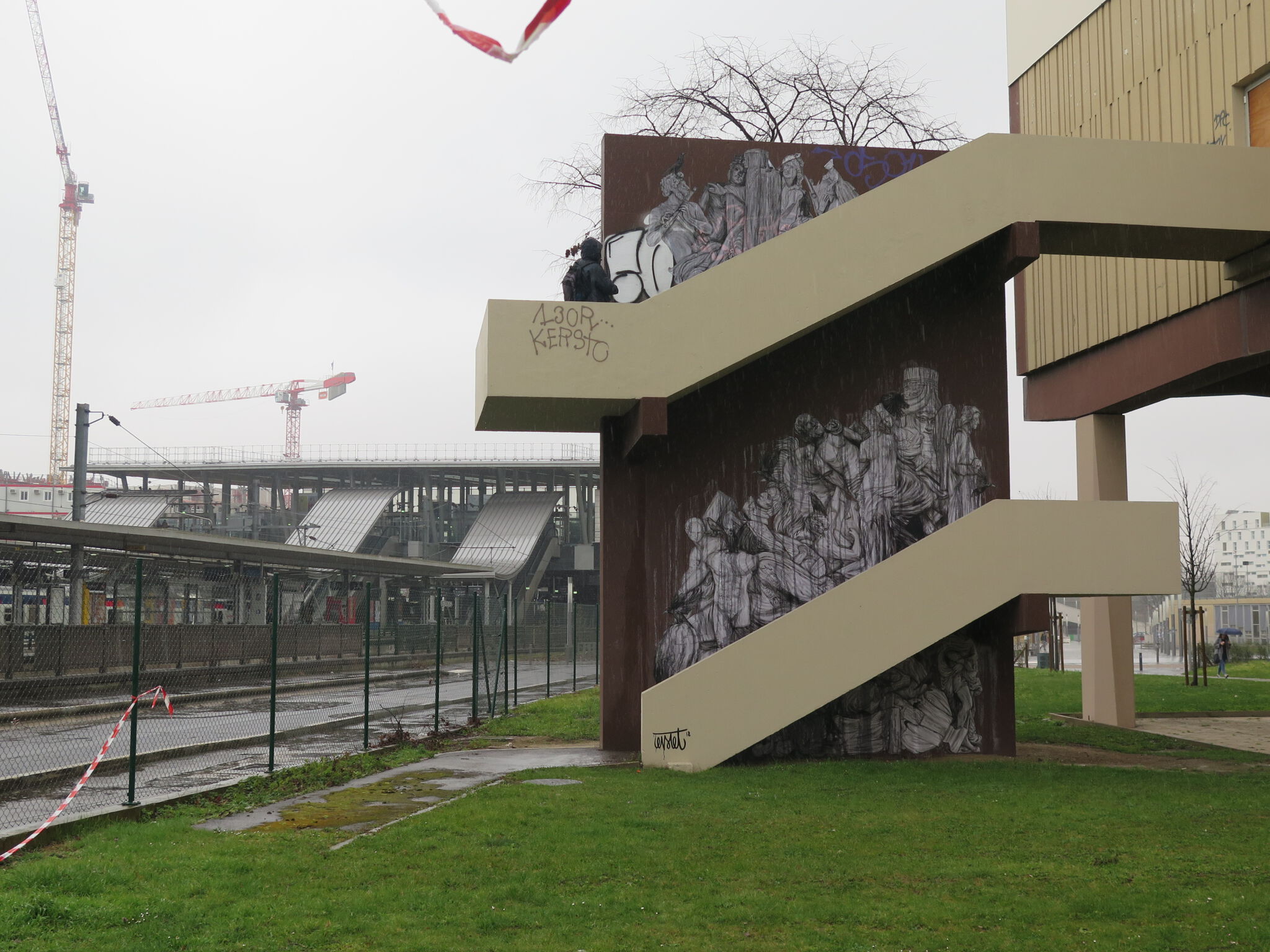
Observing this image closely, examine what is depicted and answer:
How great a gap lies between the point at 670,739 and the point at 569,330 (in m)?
5.03

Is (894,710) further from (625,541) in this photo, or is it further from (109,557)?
(109,557)

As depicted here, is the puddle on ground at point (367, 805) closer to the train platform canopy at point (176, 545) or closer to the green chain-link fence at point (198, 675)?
the green chain-link fence at point (198, 675)

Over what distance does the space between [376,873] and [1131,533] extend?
33.5 ft

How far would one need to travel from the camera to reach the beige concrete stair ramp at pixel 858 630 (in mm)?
13945

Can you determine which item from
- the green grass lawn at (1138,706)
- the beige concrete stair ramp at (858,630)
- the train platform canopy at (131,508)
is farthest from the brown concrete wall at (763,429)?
the train platform canopy at (131,508)

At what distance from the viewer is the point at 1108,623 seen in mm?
20922

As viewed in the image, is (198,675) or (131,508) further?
(131,508)

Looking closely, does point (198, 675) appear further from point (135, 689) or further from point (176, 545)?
point (135, 689)

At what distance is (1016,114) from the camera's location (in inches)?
896

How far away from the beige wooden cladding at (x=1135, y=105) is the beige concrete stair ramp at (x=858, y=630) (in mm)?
5047

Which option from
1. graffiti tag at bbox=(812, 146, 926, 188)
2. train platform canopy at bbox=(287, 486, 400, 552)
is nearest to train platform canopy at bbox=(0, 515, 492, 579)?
graffiti tag at bbox=(812, 146, 926, 188)

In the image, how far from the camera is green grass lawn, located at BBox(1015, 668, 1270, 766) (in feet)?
57.0

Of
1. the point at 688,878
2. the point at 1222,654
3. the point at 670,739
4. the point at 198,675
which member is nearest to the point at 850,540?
the point at 670,739


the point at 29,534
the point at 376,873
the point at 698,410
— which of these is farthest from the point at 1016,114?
the point at 29,534
